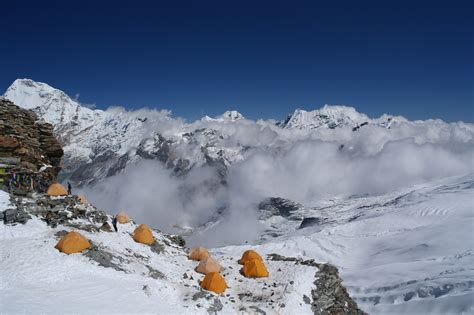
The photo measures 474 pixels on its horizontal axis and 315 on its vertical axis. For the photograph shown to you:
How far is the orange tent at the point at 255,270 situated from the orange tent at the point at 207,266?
2.81 metres

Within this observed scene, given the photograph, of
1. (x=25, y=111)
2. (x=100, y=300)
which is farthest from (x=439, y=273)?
(x=25, y=111)

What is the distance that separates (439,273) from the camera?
238 feet

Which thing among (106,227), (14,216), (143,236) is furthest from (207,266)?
(14,216)

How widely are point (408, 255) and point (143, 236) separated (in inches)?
3429

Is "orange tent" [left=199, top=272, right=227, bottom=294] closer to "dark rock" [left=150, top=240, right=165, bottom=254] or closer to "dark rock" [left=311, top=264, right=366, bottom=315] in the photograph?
"dark rock" [left=150, top=240, right=165, bottom=254]

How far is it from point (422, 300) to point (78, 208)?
58669 millimetres

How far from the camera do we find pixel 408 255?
10056cm

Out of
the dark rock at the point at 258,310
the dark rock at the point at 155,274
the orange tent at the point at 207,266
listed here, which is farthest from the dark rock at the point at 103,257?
the dark rock at the point at 258,310

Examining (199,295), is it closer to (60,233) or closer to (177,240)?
(60,233)

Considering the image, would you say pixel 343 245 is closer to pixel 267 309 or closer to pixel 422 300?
pixel 422 300

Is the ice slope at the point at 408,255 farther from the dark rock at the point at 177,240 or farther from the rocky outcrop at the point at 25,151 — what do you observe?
the rocky outcrop at the point at 25,151

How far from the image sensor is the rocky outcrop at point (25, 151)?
130 ft

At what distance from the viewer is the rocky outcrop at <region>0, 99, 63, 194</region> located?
3975cm

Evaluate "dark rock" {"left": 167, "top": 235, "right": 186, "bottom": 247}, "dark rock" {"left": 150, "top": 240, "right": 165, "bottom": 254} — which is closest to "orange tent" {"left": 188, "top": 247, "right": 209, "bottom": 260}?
"dark rock" {"left": 150, "top": 240, "right": 165, "bottom": 254}
